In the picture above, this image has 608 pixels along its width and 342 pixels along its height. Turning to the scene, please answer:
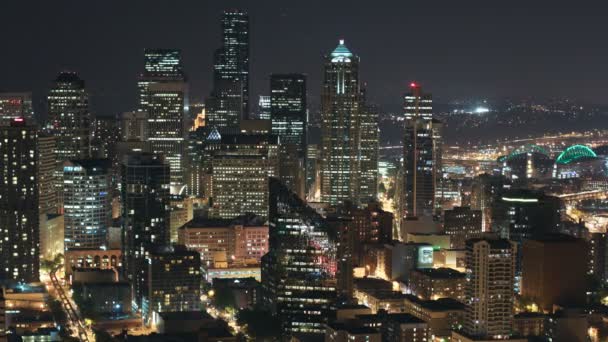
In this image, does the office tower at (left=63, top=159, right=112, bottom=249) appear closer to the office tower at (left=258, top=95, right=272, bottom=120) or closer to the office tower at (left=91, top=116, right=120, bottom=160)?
the office tower at (left=91, top=116, right=120, bottom=160)

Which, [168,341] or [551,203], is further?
[551,203]

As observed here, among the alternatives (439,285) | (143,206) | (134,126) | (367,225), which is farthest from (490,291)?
(134,126)

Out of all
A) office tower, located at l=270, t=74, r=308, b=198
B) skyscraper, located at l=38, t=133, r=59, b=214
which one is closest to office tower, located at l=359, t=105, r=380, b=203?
office tower, located at l=270, t=74, r=308, b=198

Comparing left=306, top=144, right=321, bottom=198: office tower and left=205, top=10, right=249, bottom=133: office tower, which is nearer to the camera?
left=306, top=144, right=321, bottom=198: office tower

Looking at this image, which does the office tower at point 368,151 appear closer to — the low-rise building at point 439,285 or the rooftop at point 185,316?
the low-rise building at point 439,285

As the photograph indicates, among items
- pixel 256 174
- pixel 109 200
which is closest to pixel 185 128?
pixel 256 174

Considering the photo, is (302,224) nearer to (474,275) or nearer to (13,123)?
(474,275)
